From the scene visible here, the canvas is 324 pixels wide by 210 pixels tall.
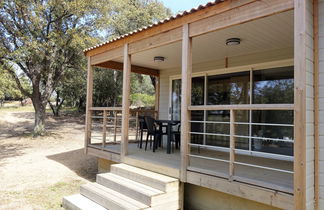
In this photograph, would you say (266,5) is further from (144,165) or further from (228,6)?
(144,165)

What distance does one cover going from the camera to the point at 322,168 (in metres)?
2.82

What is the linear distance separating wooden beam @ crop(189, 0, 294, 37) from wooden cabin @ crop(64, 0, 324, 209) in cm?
1

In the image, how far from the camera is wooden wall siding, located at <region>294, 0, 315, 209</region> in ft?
8.24

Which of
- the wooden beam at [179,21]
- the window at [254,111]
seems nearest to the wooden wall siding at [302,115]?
the wooden beam at [179,21]

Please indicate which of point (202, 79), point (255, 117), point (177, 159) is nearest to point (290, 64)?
point (255, 117)

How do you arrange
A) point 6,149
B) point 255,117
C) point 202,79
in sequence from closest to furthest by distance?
point 255,117
point 202,79
point 6,149

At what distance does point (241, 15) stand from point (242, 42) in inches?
61.4

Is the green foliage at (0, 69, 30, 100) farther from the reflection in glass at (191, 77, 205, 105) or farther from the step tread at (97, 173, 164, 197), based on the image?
the step tread at (97, 173, 164, 197)

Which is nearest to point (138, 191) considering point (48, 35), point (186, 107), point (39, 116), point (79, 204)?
point (79, 204)

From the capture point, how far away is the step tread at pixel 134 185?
347 centimetres

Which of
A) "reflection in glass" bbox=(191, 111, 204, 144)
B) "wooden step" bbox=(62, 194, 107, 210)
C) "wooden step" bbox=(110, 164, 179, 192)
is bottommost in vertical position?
"wooden step" bbox=(62, 194, 107, 210)

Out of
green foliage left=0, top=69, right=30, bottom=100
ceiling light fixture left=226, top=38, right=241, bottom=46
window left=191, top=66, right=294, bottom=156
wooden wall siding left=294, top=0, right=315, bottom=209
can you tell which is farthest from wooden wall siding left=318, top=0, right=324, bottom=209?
green foliage left=0, top=69, right=30, bottom=100

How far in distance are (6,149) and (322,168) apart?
10.1m

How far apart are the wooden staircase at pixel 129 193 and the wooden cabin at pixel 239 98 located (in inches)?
1.5
